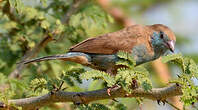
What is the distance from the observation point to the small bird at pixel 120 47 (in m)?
4.38

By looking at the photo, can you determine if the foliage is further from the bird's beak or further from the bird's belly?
the bird's beak

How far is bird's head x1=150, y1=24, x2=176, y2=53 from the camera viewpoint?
469 centimetres

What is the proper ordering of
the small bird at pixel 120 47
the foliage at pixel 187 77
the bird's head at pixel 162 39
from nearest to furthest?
the foliage at pixel 187 77 → the small bird at pixel 120 47 → the bird's head at pixel 162 39

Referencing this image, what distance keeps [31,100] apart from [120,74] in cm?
71

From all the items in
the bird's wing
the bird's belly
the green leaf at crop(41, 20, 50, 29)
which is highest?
the green leaf at crop(41, 20, 50, 29)

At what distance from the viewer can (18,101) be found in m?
3.14

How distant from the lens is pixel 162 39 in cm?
480

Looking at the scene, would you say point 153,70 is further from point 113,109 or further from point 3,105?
point 3,105

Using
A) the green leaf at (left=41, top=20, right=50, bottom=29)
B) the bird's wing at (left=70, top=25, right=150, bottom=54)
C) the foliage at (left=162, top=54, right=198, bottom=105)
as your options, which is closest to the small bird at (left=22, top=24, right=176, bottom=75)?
the bird's wing at (left=70, top=25, right=150, bottom=54)

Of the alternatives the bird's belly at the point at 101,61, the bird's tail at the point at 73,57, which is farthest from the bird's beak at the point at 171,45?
the bird's tail at the point at 73,57

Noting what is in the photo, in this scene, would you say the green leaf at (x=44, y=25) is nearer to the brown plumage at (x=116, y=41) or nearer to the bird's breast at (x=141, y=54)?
the brown plumage at (x=116, y=41)

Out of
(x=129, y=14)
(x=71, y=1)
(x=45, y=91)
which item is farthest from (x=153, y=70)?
(x=45, y=91)

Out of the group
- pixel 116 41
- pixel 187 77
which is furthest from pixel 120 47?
pixel 187 77

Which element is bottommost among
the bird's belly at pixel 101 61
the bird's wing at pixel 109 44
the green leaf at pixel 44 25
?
the bird's belly at pixel 101 61
